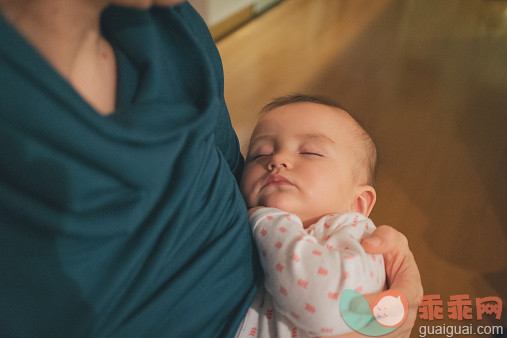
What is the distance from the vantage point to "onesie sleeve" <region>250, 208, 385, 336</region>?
1.72 ft

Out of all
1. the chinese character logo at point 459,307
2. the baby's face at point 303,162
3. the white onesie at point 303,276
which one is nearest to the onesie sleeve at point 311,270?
the white onesie at point 303,276

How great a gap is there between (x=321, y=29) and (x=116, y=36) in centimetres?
178

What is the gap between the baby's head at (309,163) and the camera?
0.72 m

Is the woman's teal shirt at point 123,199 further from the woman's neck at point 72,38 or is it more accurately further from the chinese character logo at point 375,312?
the chinese character logo at point 375,312

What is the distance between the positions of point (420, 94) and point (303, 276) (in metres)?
1.28

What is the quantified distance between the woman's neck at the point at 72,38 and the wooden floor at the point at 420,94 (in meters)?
0.94

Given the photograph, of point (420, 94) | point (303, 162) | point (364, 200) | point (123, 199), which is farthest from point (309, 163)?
point (420, 94)

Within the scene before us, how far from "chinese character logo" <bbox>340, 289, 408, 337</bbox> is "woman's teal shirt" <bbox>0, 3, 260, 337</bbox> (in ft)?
0.52

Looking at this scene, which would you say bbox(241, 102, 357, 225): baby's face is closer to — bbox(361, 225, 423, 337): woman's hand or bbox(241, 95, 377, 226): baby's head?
bbox(241, 95, 377, 226): baby's head

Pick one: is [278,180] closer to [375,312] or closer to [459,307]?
[375,312]

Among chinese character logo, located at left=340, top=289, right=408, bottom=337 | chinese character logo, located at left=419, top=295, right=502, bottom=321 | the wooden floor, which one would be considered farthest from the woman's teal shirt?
the wooden floor

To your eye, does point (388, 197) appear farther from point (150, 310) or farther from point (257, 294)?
point (150, 310)

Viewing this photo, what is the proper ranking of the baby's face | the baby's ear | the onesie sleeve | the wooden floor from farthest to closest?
1. the wooden floor
2. the baby's ear
3. the baby's face
4. the onesie sleeve

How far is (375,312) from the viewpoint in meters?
0.56
